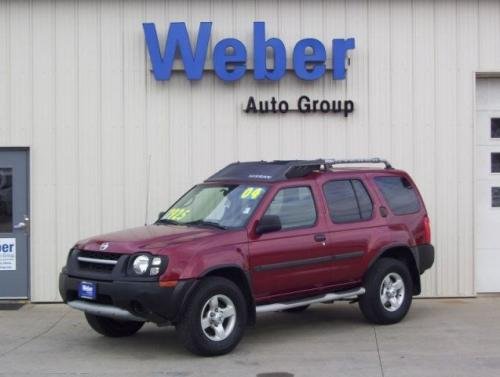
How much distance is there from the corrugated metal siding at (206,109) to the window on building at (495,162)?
0.58 meters

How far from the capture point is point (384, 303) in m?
9.92

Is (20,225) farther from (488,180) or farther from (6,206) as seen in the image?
(488,180)

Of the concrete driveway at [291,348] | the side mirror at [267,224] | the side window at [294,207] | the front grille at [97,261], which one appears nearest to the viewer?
the concrete driveway at [291,348]

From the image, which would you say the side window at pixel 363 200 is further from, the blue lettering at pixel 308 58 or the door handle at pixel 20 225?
the door handle at pixel 20 225

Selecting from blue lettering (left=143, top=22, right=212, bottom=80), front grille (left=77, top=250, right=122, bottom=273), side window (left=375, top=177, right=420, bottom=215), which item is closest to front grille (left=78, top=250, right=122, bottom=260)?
front grille (left=77, top=250, right=122, bottom=273)

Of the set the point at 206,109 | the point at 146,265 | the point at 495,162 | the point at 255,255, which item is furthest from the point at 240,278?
the point at 495,162

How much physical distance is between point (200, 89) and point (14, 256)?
144 inches

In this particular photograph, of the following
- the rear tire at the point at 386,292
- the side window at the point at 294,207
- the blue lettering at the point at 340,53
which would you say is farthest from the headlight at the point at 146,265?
the blue lettering at the point at 340,53

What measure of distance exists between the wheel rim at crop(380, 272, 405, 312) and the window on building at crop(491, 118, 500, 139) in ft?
12.5

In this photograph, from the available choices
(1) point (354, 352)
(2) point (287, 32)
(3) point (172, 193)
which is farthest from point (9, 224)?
(1) point (354, 352)

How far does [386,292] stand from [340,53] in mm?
3969

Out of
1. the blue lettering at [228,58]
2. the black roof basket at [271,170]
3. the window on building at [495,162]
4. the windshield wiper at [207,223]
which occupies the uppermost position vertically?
the blue lettering at [228,58]

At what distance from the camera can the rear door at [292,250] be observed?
875cm

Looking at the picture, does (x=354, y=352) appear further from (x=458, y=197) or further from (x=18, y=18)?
(x=18, y=18)
